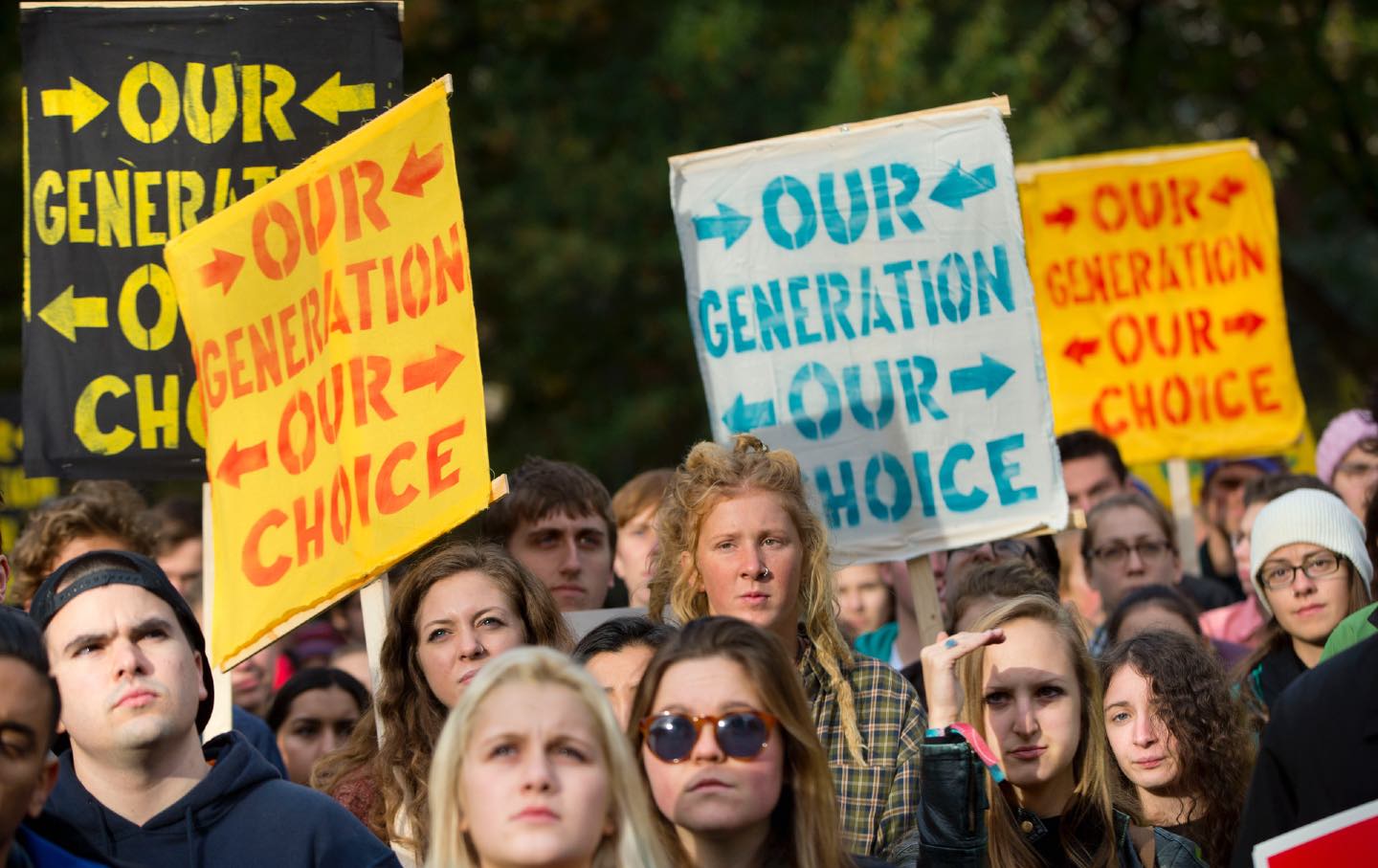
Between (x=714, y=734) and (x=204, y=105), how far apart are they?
360 centimetres

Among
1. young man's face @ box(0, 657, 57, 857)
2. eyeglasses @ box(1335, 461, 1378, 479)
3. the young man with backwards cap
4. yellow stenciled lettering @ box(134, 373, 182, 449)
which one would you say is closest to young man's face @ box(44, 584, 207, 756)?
the young man with backwards cap

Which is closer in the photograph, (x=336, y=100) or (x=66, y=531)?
(x=66, y=531)

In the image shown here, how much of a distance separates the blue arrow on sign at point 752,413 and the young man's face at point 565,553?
0.63 meters

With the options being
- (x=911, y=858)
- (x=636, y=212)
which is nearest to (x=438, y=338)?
(x=911, y=858)

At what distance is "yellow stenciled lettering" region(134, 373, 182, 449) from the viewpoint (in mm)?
6637

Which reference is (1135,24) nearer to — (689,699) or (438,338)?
(438,338)

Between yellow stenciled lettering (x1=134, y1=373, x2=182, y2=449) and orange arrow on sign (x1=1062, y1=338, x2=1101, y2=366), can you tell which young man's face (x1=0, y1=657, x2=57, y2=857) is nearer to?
yellow stenciled lettering (x1=134, y1=373, x2=182, y2=449)

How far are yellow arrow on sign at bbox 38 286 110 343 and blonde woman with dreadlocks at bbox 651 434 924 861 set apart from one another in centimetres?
211

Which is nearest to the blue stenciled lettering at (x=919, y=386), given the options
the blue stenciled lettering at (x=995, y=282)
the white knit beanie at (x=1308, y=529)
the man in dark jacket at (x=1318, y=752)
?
the blue stenciled lettering at (x=995, y=282)

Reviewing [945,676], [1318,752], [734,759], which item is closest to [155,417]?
[945,676]

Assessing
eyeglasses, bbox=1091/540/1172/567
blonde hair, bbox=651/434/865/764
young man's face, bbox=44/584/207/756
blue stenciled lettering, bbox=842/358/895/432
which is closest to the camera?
young man's face, bbox=44/584/207/756

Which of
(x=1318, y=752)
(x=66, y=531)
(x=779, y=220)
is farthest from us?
(x=779, y=220)

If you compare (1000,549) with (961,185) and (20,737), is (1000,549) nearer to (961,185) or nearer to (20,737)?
(961,185)

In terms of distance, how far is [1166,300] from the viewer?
30.1 ft
